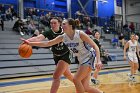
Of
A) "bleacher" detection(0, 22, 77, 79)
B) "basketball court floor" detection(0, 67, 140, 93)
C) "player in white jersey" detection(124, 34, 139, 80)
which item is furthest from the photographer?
"bleacher" detection(0, 22, 77, 79)

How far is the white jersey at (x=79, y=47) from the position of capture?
15.8 feet

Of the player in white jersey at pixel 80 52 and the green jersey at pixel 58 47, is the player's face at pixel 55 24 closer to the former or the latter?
the green jersey at pixel 58 47

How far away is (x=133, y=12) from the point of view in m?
30.8

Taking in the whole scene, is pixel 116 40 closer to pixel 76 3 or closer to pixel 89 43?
pixel 76 3

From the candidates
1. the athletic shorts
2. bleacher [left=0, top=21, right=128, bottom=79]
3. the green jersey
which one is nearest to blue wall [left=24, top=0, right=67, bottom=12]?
bleacher [left=0, top=21, right=128, bottom=79]

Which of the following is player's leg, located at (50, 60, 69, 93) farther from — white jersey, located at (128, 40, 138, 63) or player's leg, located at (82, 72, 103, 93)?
white jersey, located at (128, 40, 138, 63)

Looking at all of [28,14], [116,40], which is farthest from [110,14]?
[28,14]

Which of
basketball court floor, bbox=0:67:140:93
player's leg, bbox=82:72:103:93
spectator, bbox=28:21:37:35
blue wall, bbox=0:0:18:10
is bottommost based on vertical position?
basketball court floor, bbox=0:67:140:93

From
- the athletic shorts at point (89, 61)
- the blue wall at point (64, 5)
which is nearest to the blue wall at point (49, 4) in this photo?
the blue wall at point (64, 5)

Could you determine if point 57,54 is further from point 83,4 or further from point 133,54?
point 83,4

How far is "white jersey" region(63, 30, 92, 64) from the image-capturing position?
15.8ft

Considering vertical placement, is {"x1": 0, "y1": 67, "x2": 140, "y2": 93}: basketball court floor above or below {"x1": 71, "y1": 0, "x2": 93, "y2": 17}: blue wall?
below

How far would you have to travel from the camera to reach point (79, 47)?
4875mm

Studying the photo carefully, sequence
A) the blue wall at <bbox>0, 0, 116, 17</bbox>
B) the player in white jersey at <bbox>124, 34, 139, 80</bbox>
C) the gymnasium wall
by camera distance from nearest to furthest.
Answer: the player in white jersey at <bbox>124, 34, 139, 80</bbox> < the blue wall at <bbox>0, 0, 116, 17</bbox> < the gymnasium wall
